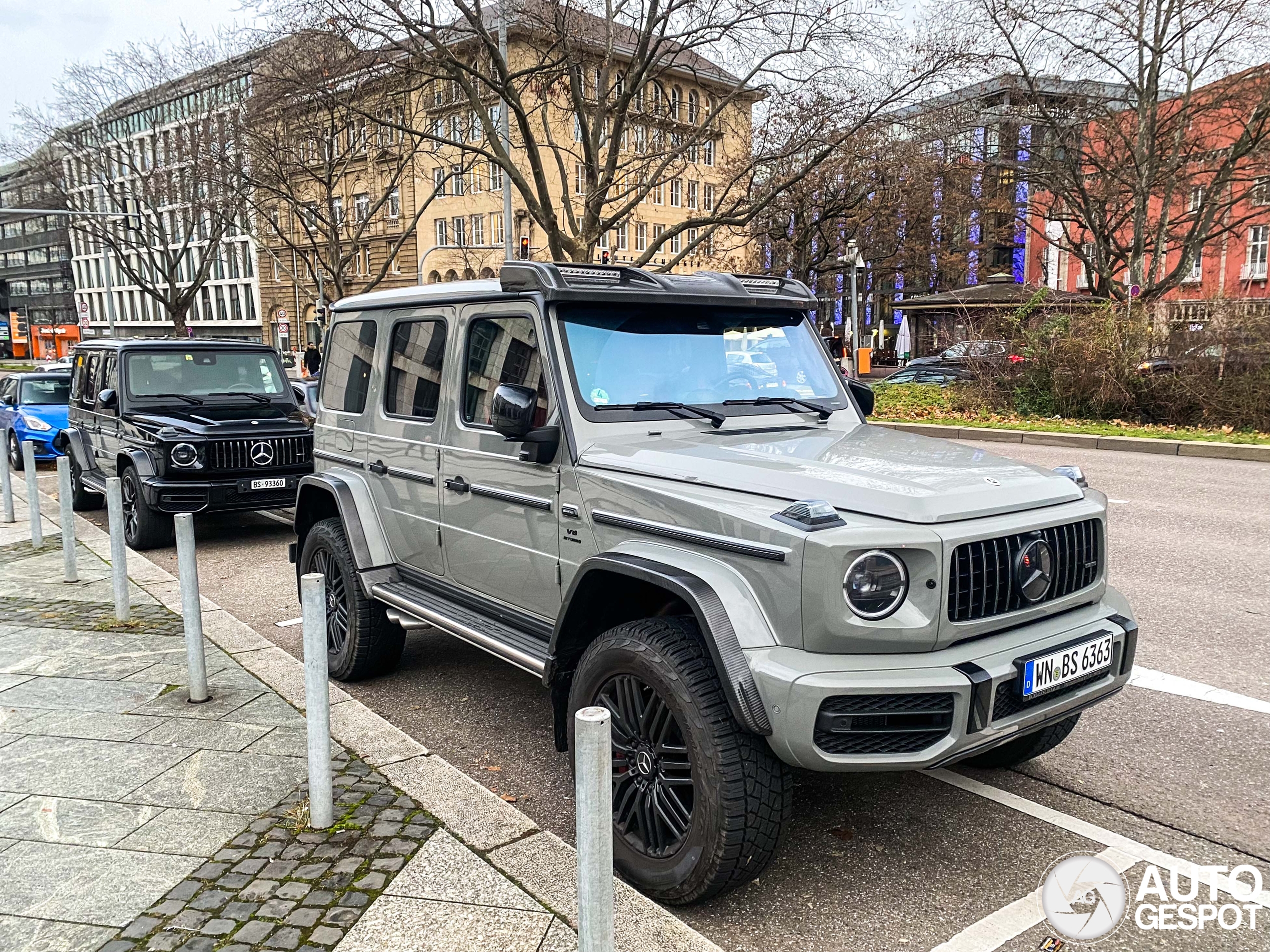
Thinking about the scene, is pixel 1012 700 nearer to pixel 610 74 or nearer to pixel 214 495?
pixel 214 495

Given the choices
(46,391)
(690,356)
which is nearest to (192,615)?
(690,356)

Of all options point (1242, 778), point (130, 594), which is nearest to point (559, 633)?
point (1242, 778)

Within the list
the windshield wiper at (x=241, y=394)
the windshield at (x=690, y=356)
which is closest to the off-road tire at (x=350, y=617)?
the windshield at (x=690, y=356)

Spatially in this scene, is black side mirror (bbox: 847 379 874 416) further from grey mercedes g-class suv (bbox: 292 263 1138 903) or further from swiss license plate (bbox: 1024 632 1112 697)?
swiss license plate (bbox: 1024 632 1112 697)

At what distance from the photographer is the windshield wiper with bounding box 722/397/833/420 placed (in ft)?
14.1

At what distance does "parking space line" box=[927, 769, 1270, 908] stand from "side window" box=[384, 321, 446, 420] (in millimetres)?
2867

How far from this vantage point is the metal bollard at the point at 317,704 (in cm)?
357

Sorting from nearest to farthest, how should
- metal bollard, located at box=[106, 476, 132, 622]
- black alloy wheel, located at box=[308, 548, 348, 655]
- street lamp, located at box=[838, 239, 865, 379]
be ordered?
black alloy wheel, located at box=[308, 548, 348, 655] → metal bollard, located at box=[106, 476, 132, 622] → street lamp, located at box=[838, 239, 865, 379]

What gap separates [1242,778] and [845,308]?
5847 centimetres

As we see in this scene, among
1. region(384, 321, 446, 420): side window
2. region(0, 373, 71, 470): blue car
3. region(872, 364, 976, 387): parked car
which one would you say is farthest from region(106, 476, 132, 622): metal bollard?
region(872, 364, 976, 387): parked car

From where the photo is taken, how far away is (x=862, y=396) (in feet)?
16.1

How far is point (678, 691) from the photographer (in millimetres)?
2994

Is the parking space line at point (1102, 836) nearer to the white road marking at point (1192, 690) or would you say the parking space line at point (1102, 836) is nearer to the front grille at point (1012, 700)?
the front grille at point (1012, 700)

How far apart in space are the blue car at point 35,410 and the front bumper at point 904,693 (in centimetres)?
1581
